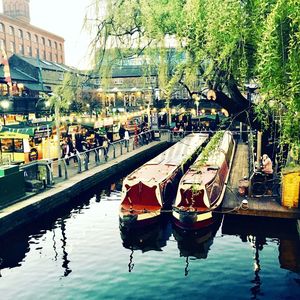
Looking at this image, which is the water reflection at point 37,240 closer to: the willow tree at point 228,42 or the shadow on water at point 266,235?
the shadow on water at point 266,235

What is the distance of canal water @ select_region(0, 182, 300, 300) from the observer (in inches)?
399

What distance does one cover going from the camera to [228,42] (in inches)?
332

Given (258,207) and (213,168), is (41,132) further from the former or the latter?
(258,207)

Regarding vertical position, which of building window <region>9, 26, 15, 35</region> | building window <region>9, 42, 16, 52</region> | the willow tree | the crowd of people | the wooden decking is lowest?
the wooden decking

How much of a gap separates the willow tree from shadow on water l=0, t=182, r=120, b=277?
23.0 feet

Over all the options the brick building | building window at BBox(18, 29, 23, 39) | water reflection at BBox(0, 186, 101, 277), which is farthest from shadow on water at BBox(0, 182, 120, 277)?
building window at BBox(18, 29, 23, 39)

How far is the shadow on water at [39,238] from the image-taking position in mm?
12336

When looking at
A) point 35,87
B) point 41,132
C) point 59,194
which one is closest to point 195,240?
point 59,194

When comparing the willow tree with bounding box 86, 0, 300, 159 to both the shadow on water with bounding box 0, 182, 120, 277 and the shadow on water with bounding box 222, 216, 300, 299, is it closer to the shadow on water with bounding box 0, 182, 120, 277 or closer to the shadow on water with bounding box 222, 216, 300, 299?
the shadow on water with bounding box 222, 216, 300, 299

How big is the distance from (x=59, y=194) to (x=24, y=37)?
2559 inches

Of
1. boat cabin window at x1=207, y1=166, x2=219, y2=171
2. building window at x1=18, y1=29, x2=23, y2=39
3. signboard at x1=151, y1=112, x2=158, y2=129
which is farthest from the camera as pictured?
building window at x1=18, y1=29, x2=23, y2=39

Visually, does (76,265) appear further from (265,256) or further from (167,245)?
(265,256)

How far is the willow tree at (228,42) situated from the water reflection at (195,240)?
512 centimetres

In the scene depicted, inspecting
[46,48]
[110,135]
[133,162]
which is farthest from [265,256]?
[46,48]
